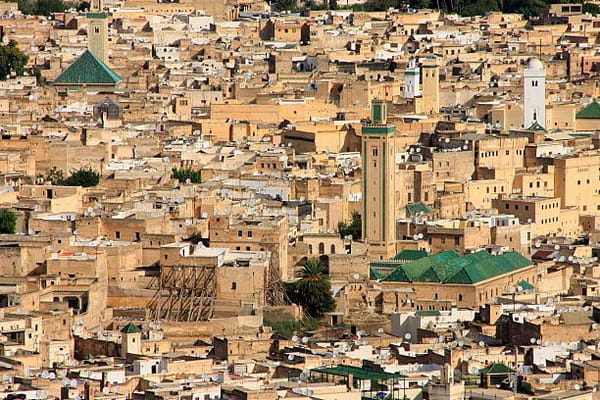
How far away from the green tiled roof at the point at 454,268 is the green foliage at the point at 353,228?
291 cm

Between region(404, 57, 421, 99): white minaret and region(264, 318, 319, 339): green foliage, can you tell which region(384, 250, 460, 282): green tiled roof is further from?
region(404, 57, 421, 99): white minaret

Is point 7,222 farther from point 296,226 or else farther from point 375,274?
point 375,274

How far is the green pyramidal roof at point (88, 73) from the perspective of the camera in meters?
68.3

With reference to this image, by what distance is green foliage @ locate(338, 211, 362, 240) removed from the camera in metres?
49.8

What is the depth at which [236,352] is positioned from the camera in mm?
40250

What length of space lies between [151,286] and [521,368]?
8.65 meters

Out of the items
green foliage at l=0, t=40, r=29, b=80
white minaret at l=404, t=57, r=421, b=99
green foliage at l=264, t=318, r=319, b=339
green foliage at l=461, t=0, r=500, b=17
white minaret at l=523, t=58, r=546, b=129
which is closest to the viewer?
green foliage at l=264, t=318, r=319, b=339

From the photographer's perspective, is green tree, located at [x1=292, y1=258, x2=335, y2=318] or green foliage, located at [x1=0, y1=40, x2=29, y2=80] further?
green foliage, located at [x1=0, y1=40, x2=29, y2=80]

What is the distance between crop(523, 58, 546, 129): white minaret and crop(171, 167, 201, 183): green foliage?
1004 cm

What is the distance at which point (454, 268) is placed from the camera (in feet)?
150

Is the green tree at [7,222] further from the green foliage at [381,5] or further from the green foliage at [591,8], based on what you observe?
the green foliage at [381,5]

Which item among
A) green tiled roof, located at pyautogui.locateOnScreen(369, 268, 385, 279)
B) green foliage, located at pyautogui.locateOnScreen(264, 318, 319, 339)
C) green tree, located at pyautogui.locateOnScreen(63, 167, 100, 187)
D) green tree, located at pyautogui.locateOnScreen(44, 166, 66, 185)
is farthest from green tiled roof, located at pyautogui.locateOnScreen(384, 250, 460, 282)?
green tree, located at pyautogui.locateOnScreen(44, 166, 66, 185)

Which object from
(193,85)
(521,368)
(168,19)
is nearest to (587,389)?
(521,368)

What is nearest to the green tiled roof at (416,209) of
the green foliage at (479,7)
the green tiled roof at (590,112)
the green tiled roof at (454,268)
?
the green tiled roof at (454,268)
